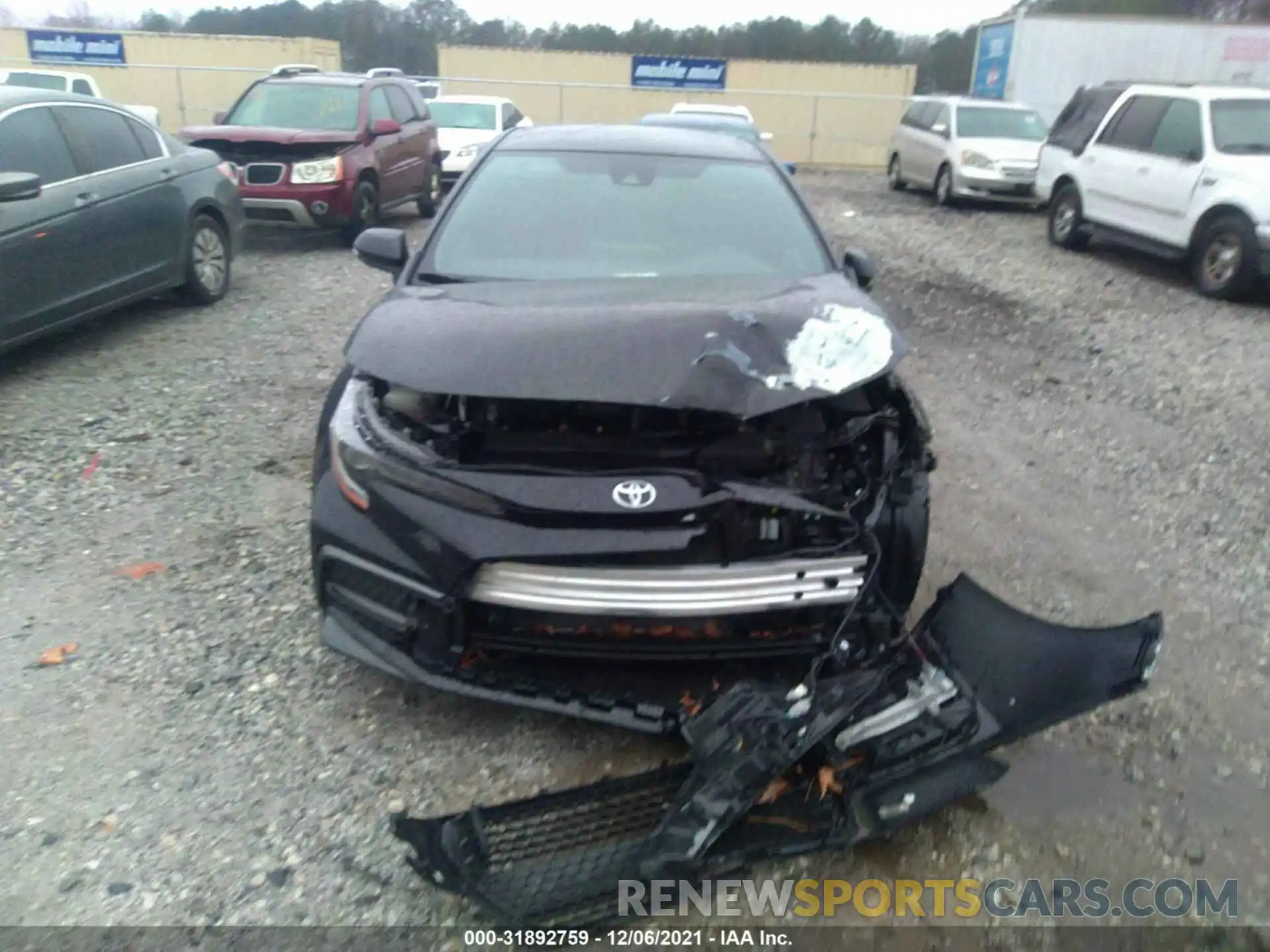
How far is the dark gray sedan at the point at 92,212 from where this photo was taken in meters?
6.08

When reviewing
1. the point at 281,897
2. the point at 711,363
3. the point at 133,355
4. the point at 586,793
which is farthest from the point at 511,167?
the point at 133,355

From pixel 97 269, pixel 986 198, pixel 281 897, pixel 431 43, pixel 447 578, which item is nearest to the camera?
pixel 281 897

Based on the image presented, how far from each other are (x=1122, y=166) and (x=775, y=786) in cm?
1012

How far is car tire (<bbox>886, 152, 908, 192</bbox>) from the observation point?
19212 millimetres

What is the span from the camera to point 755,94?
93.4 ft

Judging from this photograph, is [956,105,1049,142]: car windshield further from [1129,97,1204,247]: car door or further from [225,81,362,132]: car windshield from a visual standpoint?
[225,81,362,132]: car windshield

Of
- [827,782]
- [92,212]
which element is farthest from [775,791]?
[92,212]

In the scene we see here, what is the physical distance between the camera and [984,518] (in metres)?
4.89

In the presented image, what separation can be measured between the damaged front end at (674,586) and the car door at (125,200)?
455cm

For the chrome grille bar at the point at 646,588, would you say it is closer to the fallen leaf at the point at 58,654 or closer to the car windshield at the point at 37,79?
the fallen leaf at the point at 58,654

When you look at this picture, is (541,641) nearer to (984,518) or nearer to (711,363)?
(711,363)

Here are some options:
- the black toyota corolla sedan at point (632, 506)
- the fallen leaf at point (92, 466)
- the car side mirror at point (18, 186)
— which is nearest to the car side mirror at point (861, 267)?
the black toyota corolla sedan at point (632, 506)

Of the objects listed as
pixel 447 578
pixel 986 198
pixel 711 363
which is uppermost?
pixel 711 363

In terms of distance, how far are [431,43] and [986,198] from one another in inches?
1813
